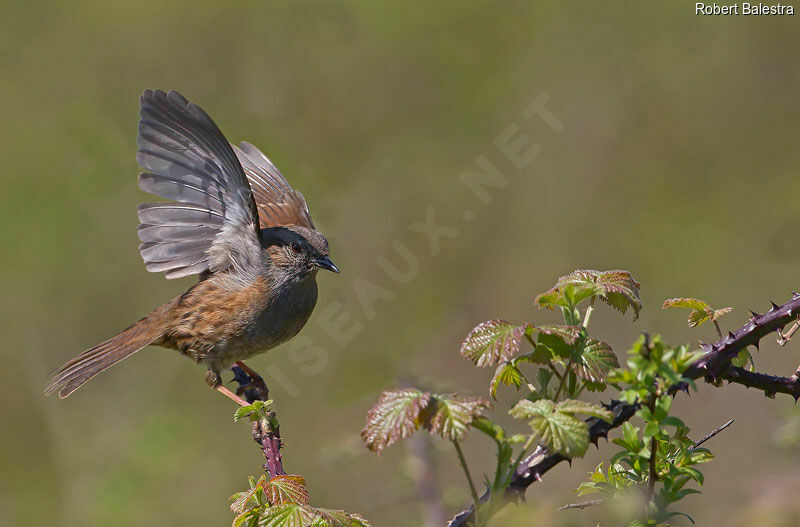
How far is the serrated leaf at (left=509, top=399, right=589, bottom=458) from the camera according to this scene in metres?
1.79

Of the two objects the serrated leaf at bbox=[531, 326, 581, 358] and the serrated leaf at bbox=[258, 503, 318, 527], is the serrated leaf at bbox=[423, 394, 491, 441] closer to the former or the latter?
the serrated leaf at bbox=[531, 326, 581, 358]

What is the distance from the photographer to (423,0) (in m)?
9.20

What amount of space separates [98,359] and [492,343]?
3890 mm

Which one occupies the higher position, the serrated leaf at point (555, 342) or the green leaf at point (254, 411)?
the green leaf at point (254, 411)

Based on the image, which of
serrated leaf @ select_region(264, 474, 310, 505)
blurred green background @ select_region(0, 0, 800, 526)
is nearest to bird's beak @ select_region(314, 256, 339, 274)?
blurred green background @ select_region(0, 0, 800, 526)

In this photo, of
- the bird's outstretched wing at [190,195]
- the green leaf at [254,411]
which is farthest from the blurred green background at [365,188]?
the green leaf at [254,411]

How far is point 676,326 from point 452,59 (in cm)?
365

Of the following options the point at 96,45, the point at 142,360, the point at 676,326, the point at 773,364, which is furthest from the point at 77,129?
the point at 773,364

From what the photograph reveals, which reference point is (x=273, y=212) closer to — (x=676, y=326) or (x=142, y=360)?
(x=142, y=360)

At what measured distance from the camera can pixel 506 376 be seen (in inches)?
82.6

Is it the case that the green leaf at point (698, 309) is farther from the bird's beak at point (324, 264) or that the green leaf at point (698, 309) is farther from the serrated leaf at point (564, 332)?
the bird's beak at point (324, 264)

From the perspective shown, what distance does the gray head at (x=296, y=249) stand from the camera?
5.25m

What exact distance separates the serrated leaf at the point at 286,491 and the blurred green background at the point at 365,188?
13.6ft

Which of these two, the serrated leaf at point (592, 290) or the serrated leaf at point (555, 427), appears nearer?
the serrated leaf at point (555, 427)
